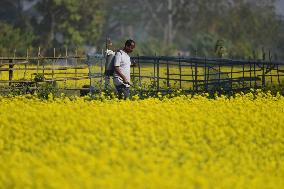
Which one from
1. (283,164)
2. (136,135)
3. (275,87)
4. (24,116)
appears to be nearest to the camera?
(283,164)

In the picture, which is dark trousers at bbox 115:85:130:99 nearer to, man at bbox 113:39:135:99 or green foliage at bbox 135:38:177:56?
man at bbox 113:39:135:99

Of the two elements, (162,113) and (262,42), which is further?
(262,42)

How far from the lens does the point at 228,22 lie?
262 ft

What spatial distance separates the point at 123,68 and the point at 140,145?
18.9 feet

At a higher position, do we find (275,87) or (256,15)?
(256,15)

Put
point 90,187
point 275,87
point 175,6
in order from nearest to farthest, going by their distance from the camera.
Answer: point 90,187
point 275,87
point 175,6

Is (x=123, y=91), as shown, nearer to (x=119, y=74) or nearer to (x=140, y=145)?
(x=119, y=74)

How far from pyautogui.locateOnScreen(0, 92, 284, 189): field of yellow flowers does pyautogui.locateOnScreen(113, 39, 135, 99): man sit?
147 centimetres

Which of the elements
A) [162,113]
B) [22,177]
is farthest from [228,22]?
[22,177]

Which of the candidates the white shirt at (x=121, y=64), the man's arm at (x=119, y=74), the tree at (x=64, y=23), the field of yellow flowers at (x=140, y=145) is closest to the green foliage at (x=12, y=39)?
the tree at (x=64, y=23)

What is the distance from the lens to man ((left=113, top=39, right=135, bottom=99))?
611 inches

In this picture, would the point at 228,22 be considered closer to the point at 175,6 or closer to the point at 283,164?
the point at 175,6

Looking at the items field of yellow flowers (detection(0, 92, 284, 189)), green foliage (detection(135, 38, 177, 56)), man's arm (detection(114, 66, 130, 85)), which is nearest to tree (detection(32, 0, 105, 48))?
green foliage (detection(135, 38, 177, 56))

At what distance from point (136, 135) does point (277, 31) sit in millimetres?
74626
